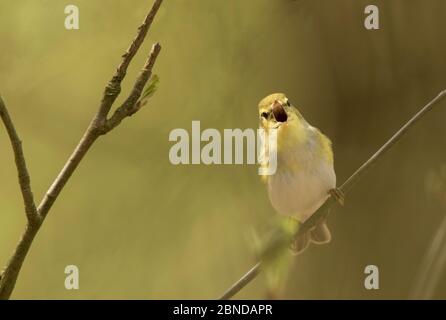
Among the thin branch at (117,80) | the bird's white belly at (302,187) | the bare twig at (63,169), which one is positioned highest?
the thin branch at (117,80)

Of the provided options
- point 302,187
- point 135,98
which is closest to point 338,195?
point 302,187

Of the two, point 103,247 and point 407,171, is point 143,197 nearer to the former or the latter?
point 103,247

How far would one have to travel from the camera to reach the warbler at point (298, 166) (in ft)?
2.39

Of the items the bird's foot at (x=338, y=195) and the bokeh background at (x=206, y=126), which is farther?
the bokeh background at (x=206, y=126)

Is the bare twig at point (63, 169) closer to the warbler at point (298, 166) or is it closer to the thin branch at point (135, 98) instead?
the thin branch at point (135, 98)

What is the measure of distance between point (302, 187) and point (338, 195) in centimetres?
12

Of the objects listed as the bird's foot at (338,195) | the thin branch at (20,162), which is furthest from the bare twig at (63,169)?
the bird's foot at (338,195)

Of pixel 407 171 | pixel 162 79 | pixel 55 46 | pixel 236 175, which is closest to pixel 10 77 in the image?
pixel 55 46

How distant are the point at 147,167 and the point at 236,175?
0.15 metres

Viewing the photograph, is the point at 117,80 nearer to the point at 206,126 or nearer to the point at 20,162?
the point at 20,162

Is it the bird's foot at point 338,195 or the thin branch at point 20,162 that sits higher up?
the thin branch at point 20,162

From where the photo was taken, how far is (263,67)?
731mm

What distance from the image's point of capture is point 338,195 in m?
0.63

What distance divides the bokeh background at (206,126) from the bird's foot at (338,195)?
2.9 inches
